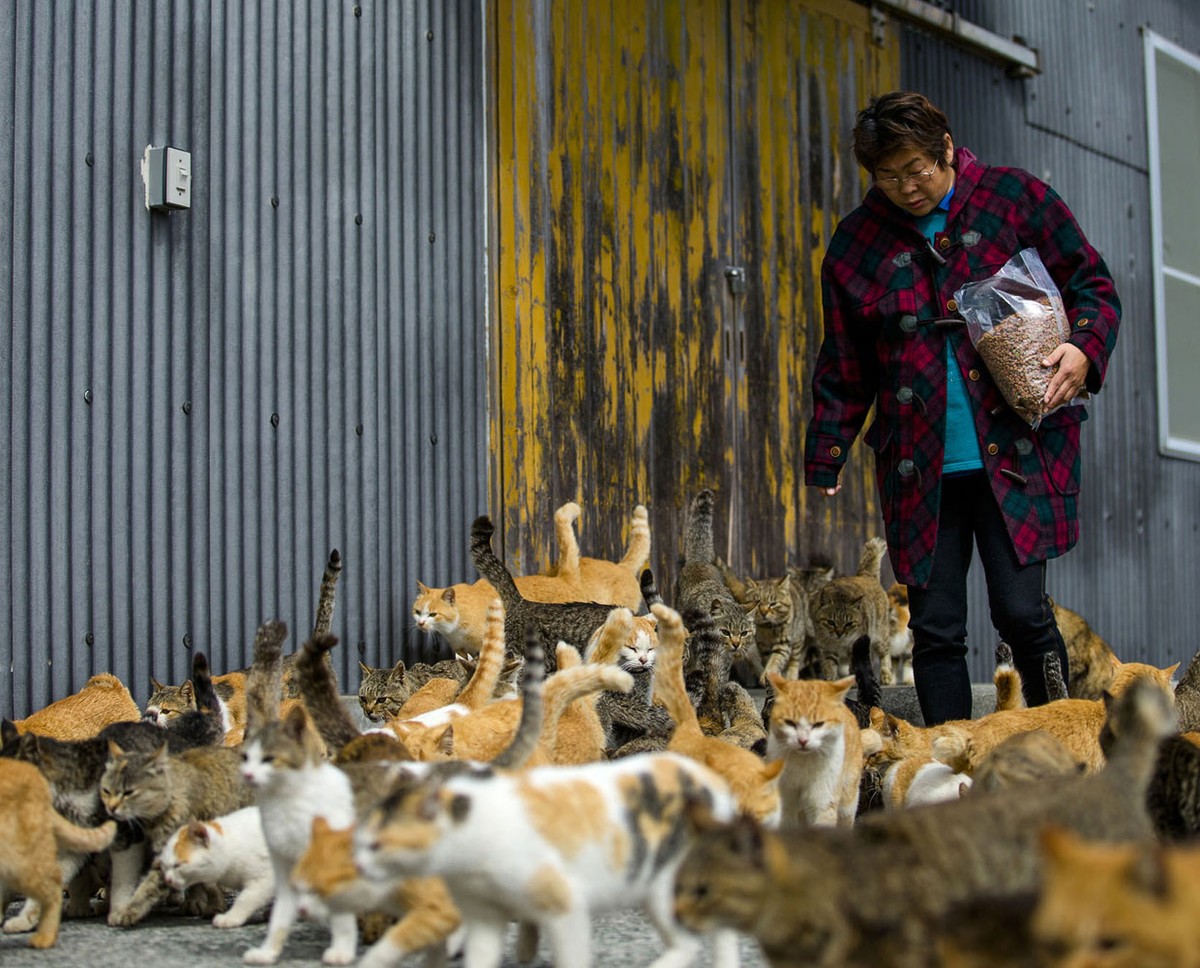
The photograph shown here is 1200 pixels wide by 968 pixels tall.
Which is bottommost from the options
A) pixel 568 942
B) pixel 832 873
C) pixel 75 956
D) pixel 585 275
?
pixel 75 956

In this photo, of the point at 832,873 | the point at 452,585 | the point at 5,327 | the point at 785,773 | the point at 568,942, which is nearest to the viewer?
the point at 832,873

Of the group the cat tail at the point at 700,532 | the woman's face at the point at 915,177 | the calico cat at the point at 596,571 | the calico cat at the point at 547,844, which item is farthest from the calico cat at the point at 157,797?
the cat tail at the point at 700,532

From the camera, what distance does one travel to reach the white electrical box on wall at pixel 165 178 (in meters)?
5.96

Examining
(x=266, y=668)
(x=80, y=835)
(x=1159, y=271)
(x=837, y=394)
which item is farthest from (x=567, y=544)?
(x=1159, y=271)

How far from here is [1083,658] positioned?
779 cm

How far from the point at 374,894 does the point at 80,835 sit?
1195mm

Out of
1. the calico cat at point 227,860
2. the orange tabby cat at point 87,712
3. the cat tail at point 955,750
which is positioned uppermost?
the orange tabby cat at point 87,712

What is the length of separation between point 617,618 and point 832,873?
8.88ft

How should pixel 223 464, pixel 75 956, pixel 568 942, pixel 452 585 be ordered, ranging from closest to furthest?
pixel 568 942 < pixel 75 956 < pixel 223 464 < pixel 452 585

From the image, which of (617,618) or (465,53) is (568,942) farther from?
(465,53)

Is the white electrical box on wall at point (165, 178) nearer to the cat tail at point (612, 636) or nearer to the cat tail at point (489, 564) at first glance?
the cat tail at point (489, 564)

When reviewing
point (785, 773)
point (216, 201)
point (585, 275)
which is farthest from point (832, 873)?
point (585, 275)

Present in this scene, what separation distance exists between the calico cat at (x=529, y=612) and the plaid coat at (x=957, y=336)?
1836 millimetres

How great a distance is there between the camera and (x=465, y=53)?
24.1 ft
